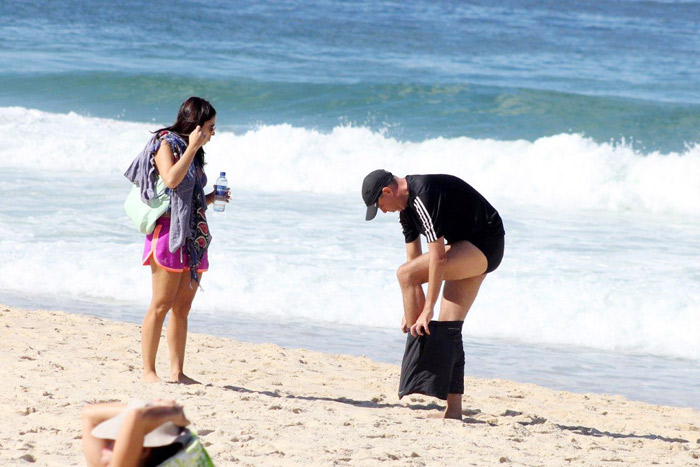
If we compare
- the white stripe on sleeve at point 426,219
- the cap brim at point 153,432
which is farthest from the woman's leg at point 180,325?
the cap brim at point 153,432

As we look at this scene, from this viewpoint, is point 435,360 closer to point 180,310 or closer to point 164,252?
point 180,310

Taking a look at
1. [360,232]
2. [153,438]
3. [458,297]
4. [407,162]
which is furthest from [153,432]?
[407,162]

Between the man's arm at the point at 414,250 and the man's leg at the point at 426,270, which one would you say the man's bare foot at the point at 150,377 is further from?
the man's arm at the point at 414,250

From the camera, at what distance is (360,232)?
10.4 m

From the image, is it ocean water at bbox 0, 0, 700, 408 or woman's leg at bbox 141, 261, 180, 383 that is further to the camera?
ocean water at bbox 0, 0, 700, 408

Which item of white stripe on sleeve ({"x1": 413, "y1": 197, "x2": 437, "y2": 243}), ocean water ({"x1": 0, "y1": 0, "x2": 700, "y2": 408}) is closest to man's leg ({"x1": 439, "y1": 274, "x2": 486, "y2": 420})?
white stripe on sleeve ({"x1": 413, "y1": 197, "x2": 437, "y2": 243})

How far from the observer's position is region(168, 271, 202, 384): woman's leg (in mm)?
5043

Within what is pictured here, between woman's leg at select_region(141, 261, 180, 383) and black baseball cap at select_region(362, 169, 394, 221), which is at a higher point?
black baseball cap at select_region(362, 169, 394, 221)

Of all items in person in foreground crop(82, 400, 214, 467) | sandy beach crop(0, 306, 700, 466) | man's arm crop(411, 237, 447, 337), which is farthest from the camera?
man's arm crop(411, 237, 447, 337)

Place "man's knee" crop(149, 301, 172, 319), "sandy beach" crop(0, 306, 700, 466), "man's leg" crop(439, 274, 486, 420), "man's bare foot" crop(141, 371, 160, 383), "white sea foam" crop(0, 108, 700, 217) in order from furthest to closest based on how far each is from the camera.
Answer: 1. "white sea foam" crop(0, 108, 700, 217)
2. "man's bare foot" crop(141, 371, 160, 383)
3. "man's knee" crop(149, 301, 172, 319)
4. "man's leg" crop(439, 274, 486, 420)
5. "sandy beach" crop(0, 306, 700, 466)

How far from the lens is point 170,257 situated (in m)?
4.89

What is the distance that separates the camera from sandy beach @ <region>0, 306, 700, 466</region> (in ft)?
13.9

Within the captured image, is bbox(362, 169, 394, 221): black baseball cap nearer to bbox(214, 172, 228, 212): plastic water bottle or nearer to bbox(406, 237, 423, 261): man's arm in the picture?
bbox(406, 237, 423, 261): man's arm

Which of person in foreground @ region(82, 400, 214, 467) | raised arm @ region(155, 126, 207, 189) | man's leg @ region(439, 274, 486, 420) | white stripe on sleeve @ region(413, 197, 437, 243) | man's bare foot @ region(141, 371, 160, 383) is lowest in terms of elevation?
man's bare foot @ region(141, 371, 160, 383)
